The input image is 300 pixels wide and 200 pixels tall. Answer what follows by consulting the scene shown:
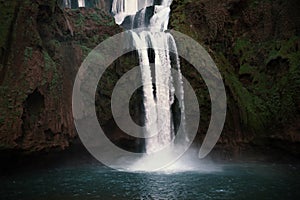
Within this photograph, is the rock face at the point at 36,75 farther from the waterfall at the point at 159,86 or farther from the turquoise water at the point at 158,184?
the waterfall at the point at 159,86

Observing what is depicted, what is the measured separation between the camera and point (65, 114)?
42.2 feet

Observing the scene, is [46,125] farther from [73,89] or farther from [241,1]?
[241,1]

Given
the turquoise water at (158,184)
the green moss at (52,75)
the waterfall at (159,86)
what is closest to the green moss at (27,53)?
the green moss at (52,75)

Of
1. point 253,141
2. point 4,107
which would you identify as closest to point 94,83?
point 4,107

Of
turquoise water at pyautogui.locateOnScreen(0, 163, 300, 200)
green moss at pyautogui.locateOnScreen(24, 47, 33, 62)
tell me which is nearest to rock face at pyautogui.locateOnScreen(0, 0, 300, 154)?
green moss at pyautogui.locateOnScreen(24, 47, 33, 62)

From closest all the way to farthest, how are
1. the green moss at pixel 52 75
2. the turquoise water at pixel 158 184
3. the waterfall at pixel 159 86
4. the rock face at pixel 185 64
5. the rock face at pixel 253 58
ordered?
the turquoise water at pixel 158 184 < the rock face at pixel 185 64 < the green moss at pixel 52 75 < the rock face at pixel 253 58 < the waterfall at pixel 159 86

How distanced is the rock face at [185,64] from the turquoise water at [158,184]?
1.52 meters

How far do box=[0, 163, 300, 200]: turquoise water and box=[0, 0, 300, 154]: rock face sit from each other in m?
1.52

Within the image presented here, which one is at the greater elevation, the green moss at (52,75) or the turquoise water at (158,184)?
the green moss at (52,75)

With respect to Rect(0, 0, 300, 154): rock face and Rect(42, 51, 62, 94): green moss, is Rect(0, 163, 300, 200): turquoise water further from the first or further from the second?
Rect(42, 51, 62, 94): green moss

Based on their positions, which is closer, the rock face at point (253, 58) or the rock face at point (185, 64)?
the rock face at point (185, 64)

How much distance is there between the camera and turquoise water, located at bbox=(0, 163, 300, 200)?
862cm

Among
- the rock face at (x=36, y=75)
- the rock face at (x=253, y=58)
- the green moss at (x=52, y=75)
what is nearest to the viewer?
the rock face at (x=36, y=75)

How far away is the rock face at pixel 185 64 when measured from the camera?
11.4 meters
